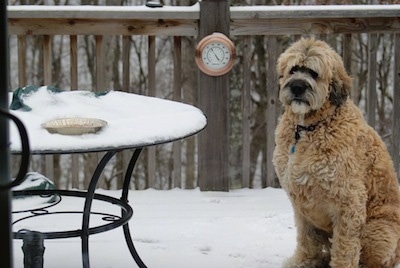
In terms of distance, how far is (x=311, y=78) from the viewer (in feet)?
9.38

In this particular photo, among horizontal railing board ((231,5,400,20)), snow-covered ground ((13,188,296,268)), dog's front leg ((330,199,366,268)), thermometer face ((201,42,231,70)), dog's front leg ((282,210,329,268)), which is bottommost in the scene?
snow-covered ground ((13,188,296,268))

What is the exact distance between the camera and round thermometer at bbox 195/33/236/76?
14.7ft

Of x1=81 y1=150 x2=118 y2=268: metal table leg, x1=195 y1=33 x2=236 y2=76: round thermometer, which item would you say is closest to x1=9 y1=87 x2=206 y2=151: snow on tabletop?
x1=81 y1=150 x2=118 y2=268: metal table leg

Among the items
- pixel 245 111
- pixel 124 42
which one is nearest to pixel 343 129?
pixel 245 111

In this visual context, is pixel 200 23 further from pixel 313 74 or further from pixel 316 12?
pixel 313 74

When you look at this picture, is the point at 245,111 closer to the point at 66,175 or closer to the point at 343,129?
the point at 343,129

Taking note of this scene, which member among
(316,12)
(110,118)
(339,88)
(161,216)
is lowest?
(161,216)

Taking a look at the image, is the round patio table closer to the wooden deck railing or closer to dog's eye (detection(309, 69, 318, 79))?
dog's eye (detection(309, 69, 318, 79))

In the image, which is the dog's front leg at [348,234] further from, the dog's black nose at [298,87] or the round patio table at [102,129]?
the round patio table at [102,129]

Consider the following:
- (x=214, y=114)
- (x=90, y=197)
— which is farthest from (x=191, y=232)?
(x=90, y=197)

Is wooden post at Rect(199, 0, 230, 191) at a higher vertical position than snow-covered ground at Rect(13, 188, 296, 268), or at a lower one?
higher

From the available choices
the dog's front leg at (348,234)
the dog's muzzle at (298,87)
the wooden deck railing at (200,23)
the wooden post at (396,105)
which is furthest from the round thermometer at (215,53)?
the dog's front leg at (348,234)

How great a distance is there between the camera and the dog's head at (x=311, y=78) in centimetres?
284

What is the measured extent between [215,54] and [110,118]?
162 centimetres
